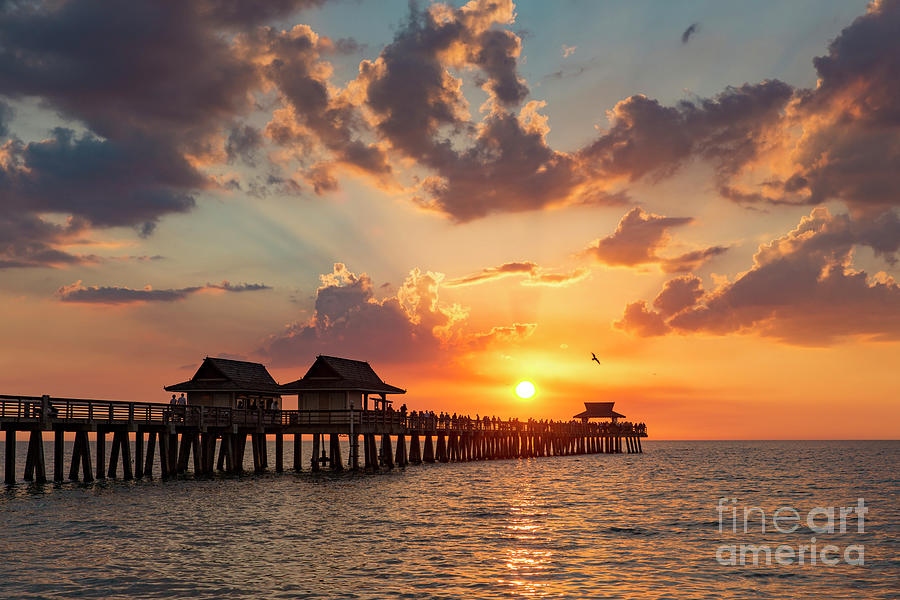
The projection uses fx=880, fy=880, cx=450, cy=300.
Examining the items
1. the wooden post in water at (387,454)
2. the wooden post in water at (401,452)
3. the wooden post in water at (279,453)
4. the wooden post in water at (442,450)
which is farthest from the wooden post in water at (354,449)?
the wooden post in water at (442,450)

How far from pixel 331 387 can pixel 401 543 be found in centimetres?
2929

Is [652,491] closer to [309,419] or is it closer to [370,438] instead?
[370,438]

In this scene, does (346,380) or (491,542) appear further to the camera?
(346,380)

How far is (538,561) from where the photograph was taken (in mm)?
23281

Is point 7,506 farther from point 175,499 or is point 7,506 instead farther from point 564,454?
point 564,454

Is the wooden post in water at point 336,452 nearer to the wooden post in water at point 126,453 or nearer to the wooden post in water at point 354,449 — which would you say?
the wooden post in water at point 354,449

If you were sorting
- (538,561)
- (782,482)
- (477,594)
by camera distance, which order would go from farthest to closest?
(782,482), (538,561), (477,594)

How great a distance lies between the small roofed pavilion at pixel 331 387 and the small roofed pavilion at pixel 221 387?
1841 millimetres

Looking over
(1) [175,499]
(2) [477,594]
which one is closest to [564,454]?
(1) [175,499]

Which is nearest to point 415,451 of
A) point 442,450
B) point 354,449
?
point 442,450

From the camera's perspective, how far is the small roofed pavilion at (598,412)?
115250 mm

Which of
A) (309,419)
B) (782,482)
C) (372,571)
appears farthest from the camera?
(782,482)

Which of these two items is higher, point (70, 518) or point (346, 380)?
point (346, 380)

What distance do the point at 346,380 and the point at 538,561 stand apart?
33376mm
